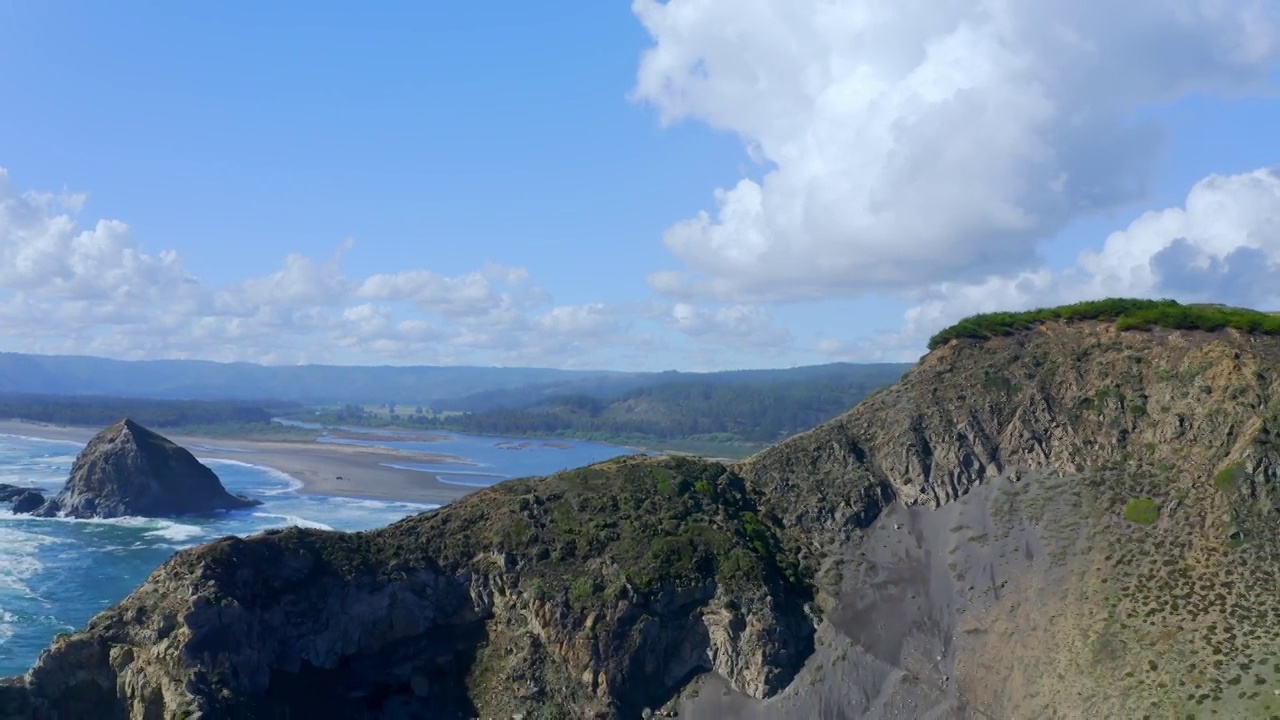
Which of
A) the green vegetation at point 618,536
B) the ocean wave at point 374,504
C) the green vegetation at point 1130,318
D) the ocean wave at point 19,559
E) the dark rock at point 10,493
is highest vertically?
the green vegetation at point 1130,318

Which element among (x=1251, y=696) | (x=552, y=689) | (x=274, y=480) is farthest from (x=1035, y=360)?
(x=274, y=480)

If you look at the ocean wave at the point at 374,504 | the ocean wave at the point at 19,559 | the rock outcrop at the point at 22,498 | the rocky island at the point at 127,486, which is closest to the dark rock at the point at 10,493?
the rock outcrop at the point at 22,498

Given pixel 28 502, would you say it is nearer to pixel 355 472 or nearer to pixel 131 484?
pixel 131 484

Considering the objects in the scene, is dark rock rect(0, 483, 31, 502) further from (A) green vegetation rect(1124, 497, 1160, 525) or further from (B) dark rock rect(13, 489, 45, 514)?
(A) green vegetation rect(1124, 497, 1160, 525)

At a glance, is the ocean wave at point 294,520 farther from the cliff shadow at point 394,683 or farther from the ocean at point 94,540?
the cliff shadow at point 394,683

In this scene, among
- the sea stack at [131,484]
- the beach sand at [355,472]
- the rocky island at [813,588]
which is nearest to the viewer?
the rocky island at [813,588]

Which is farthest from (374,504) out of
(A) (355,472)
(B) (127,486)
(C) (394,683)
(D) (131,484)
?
(C) (394,683)

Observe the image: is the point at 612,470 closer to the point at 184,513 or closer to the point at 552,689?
the point at 552,689
